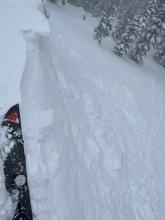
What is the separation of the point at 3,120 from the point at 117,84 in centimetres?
1579

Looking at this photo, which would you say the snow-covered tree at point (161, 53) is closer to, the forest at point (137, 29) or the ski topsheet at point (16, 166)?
the forest at point (137, 29)

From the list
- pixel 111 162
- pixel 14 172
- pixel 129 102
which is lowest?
pixel 129 102

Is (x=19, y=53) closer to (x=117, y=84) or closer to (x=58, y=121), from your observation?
(x=58, y=121)

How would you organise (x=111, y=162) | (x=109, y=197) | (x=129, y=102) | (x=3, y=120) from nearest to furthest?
(x=3, y=120), (x=109, y=197), (x=111, y=162), (x=129, y=102)

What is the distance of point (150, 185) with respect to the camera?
13797 mm

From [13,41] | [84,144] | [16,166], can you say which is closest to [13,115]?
[16,166]

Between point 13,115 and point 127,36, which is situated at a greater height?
point 13,115

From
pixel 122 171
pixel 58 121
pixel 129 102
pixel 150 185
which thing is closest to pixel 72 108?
pixel 58 121

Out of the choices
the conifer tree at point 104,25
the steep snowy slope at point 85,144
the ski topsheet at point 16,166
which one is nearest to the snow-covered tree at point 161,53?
the conifer tree at point 104,25

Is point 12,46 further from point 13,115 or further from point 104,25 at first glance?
point 104,25

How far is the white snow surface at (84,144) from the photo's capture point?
8.28m

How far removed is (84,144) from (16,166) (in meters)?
5.10

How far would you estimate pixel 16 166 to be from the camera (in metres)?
7.29

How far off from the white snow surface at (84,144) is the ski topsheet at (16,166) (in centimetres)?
36
